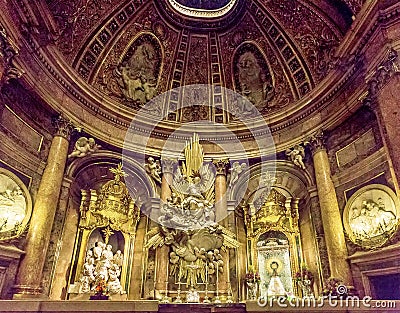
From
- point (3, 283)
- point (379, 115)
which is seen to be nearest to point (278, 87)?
point (379, 115)

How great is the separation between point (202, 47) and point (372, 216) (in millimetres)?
10888

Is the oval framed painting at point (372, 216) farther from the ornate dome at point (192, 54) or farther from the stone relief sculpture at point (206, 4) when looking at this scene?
the stone relief sculpture at point (206, 4)

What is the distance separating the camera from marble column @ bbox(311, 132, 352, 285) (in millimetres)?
8734

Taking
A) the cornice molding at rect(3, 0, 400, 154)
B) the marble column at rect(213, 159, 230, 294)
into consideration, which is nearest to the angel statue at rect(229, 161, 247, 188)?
the marble column at rect(213, 159, 230, 294)

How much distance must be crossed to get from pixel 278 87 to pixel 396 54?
6.10 meters

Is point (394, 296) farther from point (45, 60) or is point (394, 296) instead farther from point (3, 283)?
point (45, 60)

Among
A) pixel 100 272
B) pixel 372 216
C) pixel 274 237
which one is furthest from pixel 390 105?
pixel 100 272

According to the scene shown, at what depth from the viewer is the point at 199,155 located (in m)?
12.3

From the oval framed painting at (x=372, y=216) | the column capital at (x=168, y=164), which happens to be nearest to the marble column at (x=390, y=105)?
the oval framed painting at (x=372, y=216)

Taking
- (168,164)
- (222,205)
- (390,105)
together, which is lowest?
(222,205)

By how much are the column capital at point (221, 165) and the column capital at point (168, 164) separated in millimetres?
1721

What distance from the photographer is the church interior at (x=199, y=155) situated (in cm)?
813

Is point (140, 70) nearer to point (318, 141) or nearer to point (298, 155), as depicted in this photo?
point (298, 155)

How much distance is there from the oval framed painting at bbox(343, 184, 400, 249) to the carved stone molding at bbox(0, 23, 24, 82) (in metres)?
10.5
